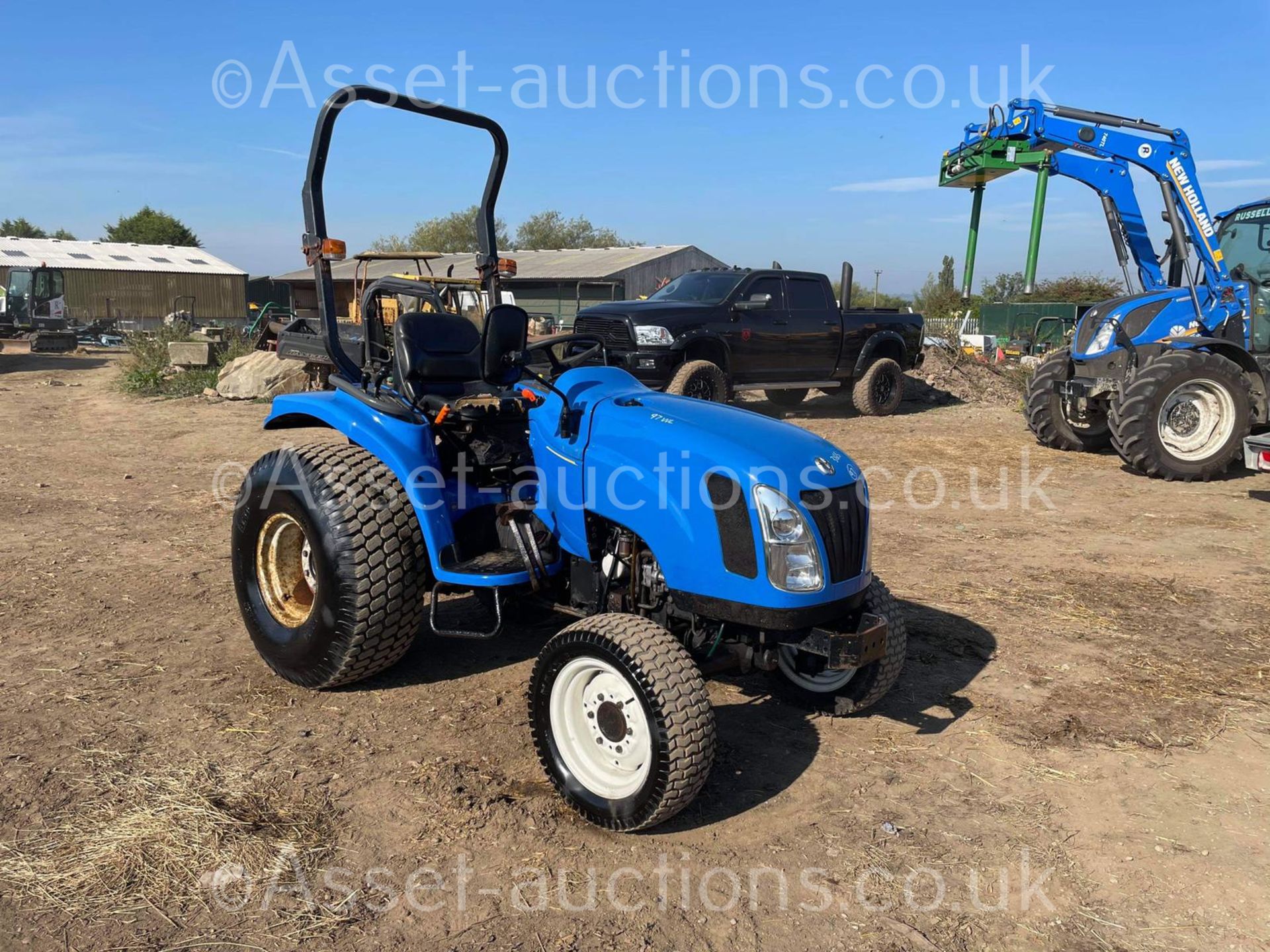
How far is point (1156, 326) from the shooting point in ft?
33.1

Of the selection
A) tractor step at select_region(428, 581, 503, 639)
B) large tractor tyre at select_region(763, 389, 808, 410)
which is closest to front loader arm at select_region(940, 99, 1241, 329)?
large tractor tyre at select_region(763, 389, 808, 410)

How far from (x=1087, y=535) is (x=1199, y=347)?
375cm

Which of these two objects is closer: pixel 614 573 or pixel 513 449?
pixel 614 573

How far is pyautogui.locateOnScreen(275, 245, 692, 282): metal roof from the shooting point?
3825cm

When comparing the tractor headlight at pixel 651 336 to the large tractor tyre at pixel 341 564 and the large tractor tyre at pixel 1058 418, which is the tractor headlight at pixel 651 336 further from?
the large tractor tyre at pixel 341 564

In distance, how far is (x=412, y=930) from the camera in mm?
2646

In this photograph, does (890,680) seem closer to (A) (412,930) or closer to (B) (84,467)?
(A) (412,930)

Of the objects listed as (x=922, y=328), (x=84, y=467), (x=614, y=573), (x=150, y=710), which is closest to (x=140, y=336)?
(x=84, y=467)

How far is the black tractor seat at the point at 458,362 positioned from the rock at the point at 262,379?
33.2ft

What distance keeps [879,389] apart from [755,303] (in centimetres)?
281

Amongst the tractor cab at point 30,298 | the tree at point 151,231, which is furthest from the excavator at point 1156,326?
the tree at point 151,231

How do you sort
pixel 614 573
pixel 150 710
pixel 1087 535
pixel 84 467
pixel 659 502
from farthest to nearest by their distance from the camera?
pixel 84 467 → pixel 1087 535 → pixel 150 710 → pixel 614 573 → pixel 659 502

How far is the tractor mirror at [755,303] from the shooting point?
40.1 feet

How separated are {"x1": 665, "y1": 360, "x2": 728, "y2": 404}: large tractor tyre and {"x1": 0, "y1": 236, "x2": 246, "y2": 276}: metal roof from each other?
4111 cm
